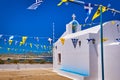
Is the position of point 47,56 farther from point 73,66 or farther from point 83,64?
point 83,64

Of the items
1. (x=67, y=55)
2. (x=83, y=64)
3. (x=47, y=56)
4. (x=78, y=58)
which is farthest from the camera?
(x=47, y=56)

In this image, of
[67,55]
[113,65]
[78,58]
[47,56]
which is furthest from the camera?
[47,56]

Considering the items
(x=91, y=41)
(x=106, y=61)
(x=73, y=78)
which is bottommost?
(x=73, y=78)

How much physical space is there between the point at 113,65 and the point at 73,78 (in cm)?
464

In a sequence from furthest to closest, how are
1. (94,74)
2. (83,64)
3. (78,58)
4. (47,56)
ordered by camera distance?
(47,56), (78,58), (83,64), (94,74)

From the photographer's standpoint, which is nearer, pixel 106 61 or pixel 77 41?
pixel 106 61

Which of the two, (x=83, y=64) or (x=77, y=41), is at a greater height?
(x=77, y=41)

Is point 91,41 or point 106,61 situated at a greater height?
point 91,41

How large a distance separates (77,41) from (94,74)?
339cm

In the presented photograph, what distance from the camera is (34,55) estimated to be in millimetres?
35031

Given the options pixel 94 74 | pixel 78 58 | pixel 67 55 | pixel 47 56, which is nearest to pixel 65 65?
pixel 67 55

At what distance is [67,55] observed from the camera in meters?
22.0

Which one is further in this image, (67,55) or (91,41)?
(67,55)

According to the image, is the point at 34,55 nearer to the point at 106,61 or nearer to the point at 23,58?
the point at 23,58
